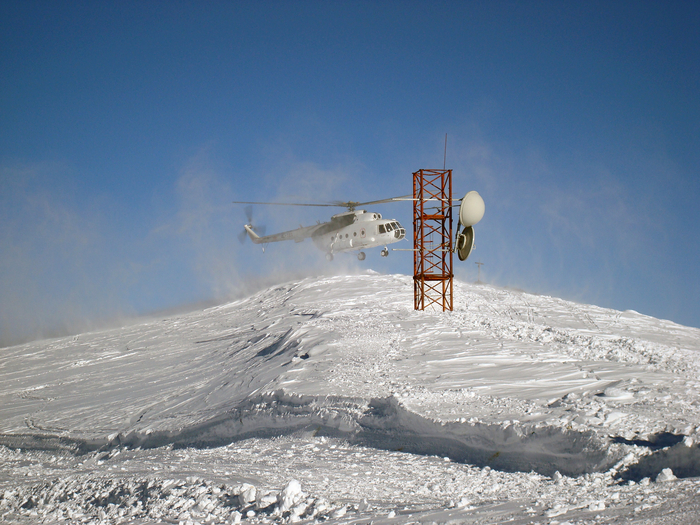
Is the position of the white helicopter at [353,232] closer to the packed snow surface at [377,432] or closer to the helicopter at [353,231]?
the helicopter at [353,231]

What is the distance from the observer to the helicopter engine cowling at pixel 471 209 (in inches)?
800

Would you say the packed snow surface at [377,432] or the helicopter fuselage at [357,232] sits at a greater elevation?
the helicopter fuselage at [357,232]

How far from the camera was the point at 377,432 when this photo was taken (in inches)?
384

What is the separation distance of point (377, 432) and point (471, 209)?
Answer: 12774 millimetres

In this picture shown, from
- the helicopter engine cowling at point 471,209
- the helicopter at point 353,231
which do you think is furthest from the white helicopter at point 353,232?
the helicopter engine cowling at point 471,209

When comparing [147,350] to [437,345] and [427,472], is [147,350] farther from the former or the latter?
[427,472]

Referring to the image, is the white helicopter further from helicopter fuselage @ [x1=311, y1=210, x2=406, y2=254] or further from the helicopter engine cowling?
the helicopter engine cowling

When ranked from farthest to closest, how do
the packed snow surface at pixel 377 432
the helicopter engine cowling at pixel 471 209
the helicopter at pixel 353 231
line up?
the helicopter at pixel 353 231
the helicopter engine cowling at pixel 471 209
the packed snow surface at pixel 377 432

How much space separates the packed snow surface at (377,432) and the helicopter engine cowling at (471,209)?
392 cm

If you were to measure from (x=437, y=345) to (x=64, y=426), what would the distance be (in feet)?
39.6

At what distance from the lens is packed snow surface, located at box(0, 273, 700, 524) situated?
6477mm

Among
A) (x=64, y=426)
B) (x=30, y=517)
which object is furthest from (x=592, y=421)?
(x=64, y=426)

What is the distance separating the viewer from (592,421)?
7844mm

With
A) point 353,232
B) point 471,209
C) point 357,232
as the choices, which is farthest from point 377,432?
point 353,232
